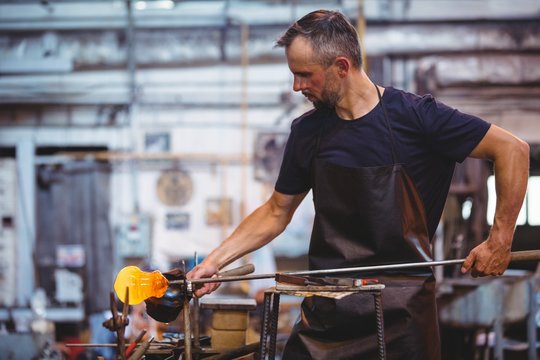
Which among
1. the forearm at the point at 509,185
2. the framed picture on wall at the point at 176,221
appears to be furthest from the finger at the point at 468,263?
the framed picture on wall at the point at 176,221

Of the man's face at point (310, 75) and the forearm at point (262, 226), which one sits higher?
the man's face at point (310, 75)

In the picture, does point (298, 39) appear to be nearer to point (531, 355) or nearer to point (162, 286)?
point (162, 286)

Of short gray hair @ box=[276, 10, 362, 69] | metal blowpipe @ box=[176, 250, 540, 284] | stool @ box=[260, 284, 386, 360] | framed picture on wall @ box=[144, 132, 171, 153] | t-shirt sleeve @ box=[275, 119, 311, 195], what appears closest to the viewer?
stool @ box=[260, 284, 386, 360]

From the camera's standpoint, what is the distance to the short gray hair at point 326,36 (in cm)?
263

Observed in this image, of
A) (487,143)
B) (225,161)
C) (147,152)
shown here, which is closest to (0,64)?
(147,152)

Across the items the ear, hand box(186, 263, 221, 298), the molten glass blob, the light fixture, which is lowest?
hand box(186, 263, 221, 298)

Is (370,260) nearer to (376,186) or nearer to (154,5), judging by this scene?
(376,186)

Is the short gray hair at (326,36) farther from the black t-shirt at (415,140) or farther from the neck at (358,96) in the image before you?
the black t-shirt at (415,140)

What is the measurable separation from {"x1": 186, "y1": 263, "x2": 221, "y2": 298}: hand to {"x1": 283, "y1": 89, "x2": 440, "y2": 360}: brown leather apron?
0.36 metres

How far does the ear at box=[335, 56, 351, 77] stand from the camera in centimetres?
265

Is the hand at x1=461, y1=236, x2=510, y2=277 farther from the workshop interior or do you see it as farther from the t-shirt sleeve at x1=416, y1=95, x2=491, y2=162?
the workshop interior

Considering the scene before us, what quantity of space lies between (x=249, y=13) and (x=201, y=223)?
2319 mm

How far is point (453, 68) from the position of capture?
7.35m

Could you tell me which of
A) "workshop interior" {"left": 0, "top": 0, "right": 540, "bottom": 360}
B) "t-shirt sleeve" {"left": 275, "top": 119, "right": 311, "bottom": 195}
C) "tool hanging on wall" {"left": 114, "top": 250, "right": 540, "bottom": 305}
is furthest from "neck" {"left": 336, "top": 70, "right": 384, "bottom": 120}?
"workshop interior" {"left": 0, "top": 0, "right": 540, "bottom": 360}
